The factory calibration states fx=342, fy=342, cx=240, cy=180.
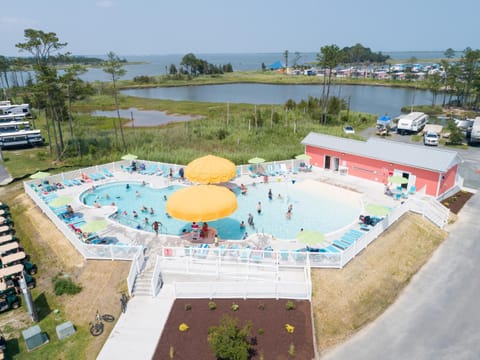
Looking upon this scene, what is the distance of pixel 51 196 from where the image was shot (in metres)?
25.9

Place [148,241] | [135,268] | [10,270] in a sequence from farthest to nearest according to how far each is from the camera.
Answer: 1. [148,241]
2. [10,270]
3. [135,268]

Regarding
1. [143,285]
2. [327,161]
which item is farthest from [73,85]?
[143,285]

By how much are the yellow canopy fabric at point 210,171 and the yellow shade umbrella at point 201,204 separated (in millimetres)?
4569

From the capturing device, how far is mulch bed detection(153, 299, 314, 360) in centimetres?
1281

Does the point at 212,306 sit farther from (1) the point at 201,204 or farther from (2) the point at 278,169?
(2) the point at 278,169

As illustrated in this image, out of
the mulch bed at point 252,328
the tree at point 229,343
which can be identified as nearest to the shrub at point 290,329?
the mulch bed at point 252,328

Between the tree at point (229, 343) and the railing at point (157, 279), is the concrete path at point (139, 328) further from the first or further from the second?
the tree at point (229, 343)

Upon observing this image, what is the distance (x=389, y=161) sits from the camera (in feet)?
85.6

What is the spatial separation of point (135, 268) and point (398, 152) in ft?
68.8

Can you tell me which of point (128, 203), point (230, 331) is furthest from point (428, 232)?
point (128, 203)

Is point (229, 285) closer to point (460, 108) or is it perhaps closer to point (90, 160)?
point (90, 160)

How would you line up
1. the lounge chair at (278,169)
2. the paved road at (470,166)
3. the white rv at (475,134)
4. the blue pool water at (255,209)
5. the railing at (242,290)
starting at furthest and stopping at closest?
the white rv at (475,134) → the lounge chair at (278,169) → the paved road at (470,166) → the blue pool water at (255,209) → the railing at (242,290)

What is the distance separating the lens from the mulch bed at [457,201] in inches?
947

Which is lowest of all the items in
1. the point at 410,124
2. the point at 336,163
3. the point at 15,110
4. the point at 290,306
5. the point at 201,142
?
the point at 290,306
